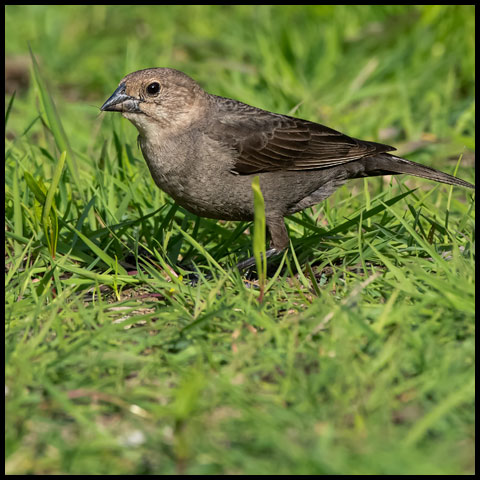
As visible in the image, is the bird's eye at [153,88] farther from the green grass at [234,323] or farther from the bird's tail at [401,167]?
the bird's tail at [401,167]

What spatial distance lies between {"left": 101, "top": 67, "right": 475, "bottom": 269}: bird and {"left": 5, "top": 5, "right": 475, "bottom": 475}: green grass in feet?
0.68

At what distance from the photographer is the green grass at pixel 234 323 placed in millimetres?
2809

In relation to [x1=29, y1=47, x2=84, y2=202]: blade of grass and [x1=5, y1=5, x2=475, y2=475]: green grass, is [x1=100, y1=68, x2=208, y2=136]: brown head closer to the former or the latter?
[x1=5, y1=5, x2=475, y2=475]: green grass

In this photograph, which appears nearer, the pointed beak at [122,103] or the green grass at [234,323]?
the green grass at [234,323]

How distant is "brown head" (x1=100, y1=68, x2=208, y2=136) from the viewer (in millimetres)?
4520

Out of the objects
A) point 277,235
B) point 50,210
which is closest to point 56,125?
point 50,210

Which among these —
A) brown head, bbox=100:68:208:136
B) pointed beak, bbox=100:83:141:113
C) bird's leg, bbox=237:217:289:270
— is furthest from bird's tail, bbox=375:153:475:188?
pointed beak, bbox=100:83:141:113

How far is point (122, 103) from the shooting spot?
4500 millimetres

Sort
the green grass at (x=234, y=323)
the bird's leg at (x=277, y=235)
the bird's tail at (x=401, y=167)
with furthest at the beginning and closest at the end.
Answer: the bird's tail at (x=401, y=167), the bird's leg at (x=277, y=235), the green grass at (x=234, y=323)

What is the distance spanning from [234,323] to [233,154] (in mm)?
1243

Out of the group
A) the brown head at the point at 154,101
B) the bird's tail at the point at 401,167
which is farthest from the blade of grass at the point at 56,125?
the bird's tail at the point at 401,167

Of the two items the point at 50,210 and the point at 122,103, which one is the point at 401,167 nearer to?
the point at 122,103

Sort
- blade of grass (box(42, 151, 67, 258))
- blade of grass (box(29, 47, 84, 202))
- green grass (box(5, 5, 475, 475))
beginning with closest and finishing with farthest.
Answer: green grass (box(5, 5, 475, 475)) → blade of grass (box(42, 151, 67, 258)) → blade of grass (box(29, 47, 84, 202))

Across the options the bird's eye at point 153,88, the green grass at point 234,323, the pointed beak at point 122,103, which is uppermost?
the bird's eye at point 153,88
